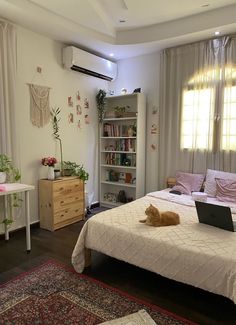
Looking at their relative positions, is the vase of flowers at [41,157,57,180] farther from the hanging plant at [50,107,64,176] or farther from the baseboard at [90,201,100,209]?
the baseboard at [90,201,100,209]

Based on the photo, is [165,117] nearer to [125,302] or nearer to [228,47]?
[228,47]

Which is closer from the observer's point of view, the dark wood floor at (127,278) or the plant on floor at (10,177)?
the dark wood floor at (127,278)

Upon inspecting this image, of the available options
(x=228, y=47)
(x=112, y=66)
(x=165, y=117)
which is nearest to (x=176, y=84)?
(x=165, y=117)

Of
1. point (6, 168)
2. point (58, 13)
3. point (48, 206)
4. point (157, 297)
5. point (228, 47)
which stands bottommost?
point (157, 297)

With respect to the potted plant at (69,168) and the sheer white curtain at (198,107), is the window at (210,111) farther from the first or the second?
the potted plant at (69,168)

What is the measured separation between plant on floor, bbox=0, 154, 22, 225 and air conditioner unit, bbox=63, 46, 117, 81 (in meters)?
1.75

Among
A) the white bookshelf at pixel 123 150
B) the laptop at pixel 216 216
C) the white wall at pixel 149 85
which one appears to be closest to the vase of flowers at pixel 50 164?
the white bookshelf at pixel 123 150

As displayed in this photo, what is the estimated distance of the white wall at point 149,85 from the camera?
4.27m

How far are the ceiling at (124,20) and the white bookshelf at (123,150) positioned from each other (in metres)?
0.89

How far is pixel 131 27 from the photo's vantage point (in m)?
3.80

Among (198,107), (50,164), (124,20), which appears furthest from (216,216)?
(124,20)

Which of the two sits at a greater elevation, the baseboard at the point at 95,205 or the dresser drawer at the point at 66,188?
the dresser drawer at the point at 66,188

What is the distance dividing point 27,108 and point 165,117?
2.13 metres

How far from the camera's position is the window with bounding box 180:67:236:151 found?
3520 mm
